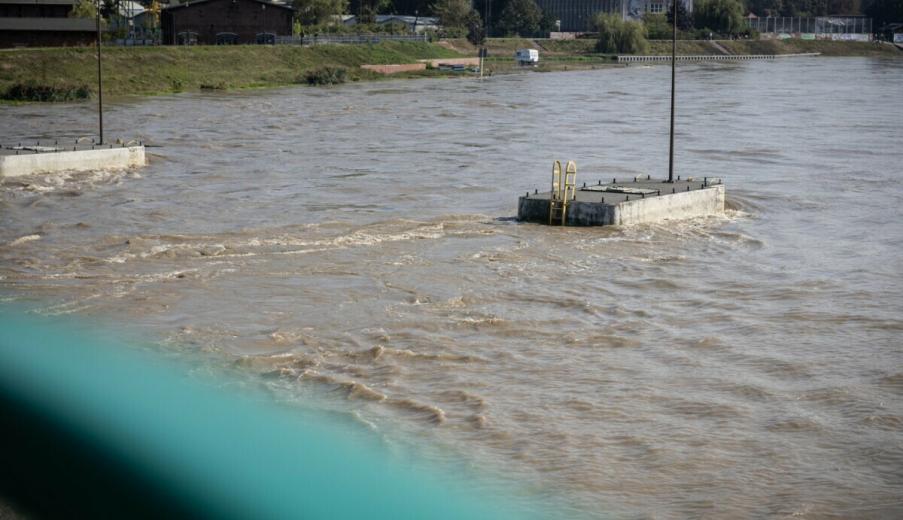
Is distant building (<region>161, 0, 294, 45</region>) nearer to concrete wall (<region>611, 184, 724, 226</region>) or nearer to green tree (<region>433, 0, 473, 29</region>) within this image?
green tree (<region>433, 0, 473, 29</region>)

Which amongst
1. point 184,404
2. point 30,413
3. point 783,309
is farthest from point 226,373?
point 783,309

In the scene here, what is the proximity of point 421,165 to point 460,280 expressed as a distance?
1526cm

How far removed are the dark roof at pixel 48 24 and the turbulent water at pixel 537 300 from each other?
2873 centimetres

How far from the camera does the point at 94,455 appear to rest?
12.7m

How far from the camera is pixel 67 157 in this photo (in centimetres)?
3188

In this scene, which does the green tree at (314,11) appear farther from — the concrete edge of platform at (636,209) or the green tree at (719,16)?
the concrete edge of platform at (636,209)

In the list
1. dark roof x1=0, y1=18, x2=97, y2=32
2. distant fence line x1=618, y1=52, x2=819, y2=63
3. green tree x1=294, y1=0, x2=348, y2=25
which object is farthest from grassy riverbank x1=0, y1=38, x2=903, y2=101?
distant fence line x1=618, y1=52, x2=819, y2=63

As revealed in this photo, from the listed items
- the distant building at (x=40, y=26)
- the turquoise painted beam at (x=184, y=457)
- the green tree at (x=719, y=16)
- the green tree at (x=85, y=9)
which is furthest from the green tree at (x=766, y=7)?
the turquoise painted beam at (x=184, y=457)

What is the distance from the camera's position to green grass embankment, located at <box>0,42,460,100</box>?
2386 inches

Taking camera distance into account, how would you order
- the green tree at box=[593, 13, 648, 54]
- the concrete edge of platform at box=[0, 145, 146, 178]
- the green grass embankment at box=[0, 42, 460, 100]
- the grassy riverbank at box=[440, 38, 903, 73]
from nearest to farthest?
the concrete edge of platform at box=[0, 145, 146, 178]
the green grass embankment at box=[0, 42, 460, 100]
the grassy riverbank at box=[440, 38, 903, 73]
the green tree at box=[593, 13, 648, 54]

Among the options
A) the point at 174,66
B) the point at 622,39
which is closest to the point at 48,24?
the point at 174,66

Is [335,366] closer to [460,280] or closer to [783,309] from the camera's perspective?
[460,280]

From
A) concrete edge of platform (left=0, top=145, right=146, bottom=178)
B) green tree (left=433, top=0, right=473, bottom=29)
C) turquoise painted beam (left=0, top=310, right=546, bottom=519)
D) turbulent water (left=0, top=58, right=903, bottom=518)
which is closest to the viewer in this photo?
turquoise painted beam (left=0, top=310, right=546, bottom=519)

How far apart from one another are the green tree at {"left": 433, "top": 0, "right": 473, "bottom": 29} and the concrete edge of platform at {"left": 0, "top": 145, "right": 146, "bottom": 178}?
Answer: 3265 inches
